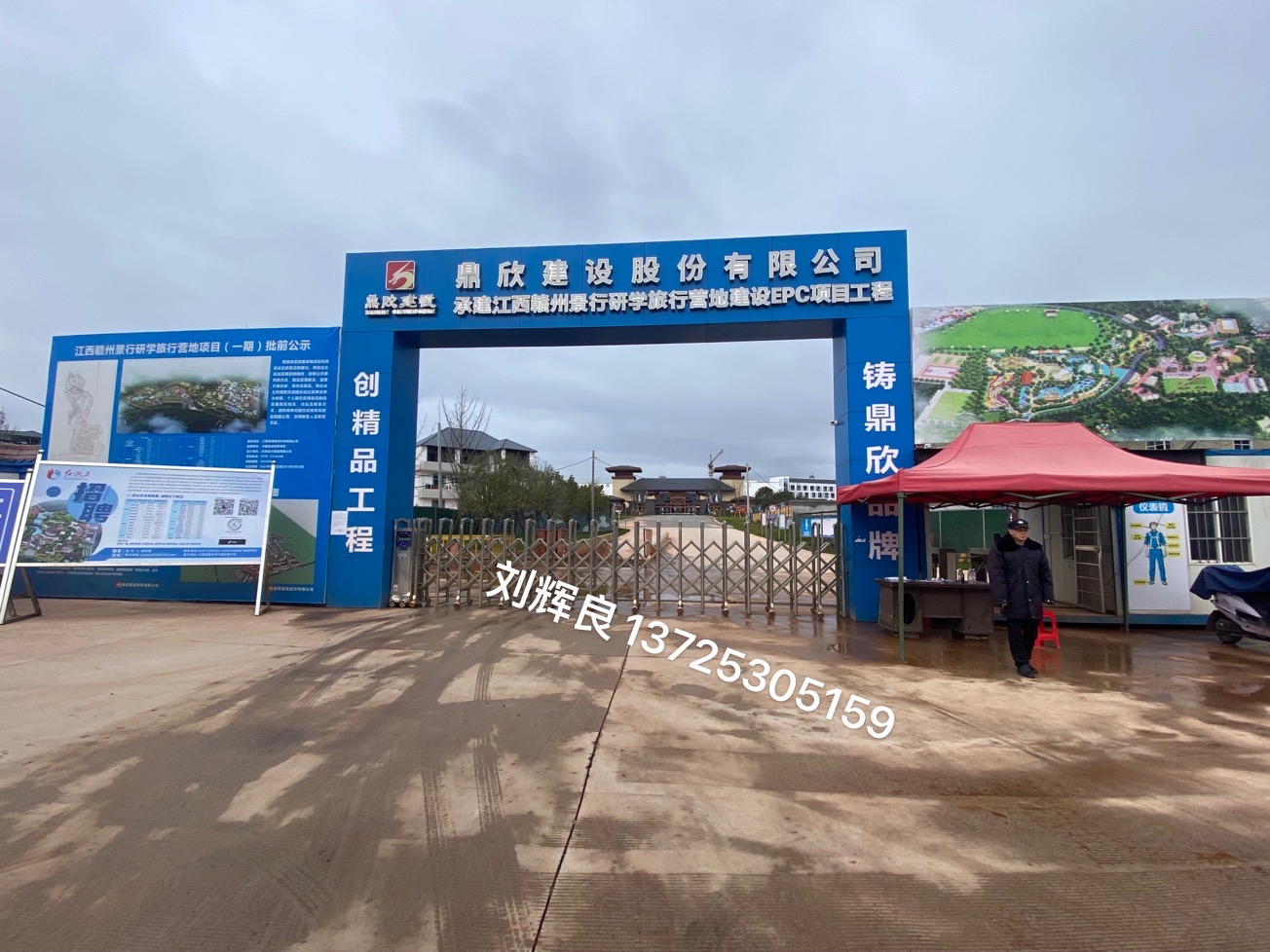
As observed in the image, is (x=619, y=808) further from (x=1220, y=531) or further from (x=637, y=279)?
(x=1220, y=531)

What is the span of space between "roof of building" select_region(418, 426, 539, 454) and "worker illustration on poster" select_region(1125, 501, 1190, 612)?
19.8m

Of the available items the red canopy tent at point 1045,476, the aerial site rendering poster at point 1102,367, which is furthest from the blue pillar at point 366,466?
the aerial site rendering poster at point 1102,367

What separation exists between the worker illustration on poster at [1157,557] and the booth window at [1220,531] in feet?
0.77

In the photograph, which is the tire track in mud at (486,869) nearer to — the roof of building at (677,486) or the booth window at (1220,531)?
the booth window at (1220,531)

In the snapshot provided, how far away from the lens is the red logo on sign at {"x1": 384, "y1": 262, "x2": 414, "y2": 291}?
422 inches

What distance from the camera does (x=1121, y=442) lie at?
947 centimetres

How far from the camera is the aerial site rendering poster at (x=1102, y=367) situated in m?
9.45

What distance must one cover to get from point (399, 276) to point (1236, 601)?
12.6m

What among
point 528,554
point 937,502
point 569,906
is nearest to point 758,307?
point 937,502

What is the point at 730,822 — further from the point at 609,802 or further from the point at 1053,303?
the point at 1053,303

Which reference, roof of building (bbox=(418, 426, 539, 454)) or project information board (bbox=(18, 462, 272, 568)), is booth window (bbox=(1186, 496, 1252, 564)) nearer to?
project information board (bbox=(18, 462, 272, 568))

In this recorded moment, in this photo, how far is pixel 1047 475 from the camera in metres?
7.02

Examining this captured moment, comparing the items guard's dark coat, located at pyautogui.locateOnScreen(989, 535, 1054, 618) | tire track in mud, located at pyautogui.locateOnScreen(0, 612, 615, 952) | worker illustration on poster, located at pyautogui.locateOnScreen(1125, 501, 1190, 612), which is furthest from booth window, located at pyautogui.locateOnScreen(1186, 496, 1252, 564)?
tire track in mud, located at pyautogui.locateOnScreen(0, 612, 615, 952)

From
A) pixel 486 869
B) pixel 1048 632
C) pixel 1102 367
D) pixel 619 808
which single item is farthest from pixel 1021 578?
pixel 486 869
